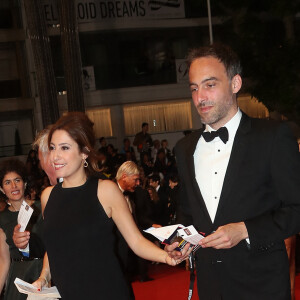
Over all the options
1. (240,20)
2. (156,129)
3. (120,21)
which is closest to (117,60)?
(120,21)

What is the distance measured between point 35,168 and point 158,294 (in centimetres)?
600

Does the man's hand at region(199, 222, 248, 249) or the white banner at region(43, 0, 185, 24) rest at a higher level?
the white banner at region(43, 0, 185, 24)

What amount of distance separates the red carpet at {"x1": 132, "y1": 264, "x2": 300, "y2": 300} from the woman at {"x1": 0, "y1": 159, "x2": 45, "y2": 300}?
10.1 ft

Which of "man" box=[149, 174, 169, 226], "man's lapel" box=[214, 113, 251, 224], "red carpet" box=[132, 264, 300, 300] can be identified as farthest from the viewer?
"man" box=[149, 174, 169, 226]

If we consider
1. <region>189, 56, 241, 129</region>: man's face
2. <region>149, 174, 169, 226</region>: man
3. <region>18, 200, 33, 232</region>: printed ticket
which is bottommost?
<region>149, 174, 169, 226</region>: man

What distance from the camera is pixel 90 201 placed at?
342 centimetres

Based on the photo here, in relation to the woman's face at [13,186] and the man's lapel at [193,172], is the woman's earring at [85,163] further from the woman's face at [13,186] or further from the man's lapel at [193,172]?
the woman's face at [13,186]

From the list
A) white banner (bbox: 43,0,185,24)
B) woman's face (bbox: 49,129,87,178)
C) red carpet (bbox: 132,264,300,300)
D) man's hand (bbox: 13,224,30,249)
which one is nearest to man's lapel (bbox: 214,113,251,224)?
woman's face (bbox: 49,129,87,178)

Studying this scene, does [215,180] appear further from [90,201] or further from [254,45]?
[254,45]

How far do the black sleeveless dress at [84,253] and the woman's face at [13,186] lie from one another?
1254mm

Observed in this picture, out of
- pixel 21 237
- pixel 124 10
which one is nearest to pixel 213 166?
pixel 21 237

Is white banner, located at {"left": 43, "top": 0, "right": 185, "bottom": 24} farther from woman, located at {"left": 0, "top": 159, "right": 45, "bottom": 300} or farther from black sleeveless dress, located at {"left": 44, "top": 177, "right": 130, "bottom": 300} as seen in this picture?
black sleeveless dress, located at {"left": 44, "top": 177, "right": 130, "bottom": 300}

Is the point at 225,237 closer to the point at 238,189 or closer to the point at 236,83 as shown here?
the point at 238,189

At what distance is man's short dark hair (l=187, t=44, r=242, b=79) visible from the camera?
9.93 feet
